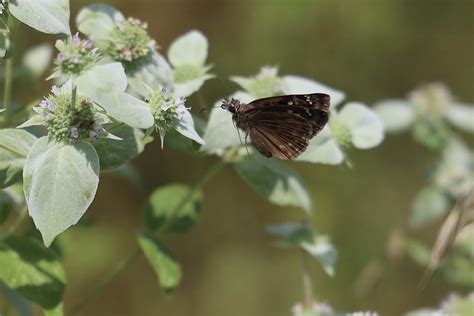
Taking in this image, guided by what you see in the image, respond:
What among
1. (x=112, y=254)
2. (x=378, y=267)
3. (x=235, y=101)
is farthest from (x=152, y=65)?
(x=112, y=254)

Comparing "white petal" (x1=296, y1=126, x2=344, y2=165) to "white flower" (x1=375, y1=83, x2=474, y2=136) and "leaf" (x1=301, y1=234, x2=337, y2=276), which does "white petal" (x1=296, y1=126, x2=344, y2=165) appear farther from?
"white flower" (x1=375, y1=83, x2=474, y2=136)

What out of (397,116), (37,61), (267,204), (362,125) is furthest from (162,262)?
(267,204)

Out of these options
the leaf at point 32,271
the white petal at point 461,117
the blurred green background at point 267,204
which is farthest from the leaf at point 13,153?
the blurred green background at point 267,204

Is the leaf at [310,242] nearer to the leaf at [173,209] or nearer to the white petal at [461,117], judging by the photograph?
the leaf at [173,209]

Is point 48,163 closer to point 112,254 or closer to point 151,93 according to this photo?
point 151,93

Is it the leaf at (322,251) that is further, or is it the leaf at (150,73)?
the leaf at (322,251)

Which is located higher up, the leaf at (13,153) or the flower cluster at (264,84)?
the flower cluster at (264,84)

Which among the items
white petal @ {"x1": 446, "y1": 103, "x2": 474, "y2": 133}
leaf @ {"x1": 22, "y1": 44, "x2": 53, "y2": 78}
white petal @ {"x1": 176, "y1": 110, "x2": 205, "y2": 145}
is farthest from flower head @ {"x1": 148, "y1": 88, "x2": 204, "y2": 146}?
white petal @ {"x1": 446, "y1": 103, "x2": 474, "y2": 133}

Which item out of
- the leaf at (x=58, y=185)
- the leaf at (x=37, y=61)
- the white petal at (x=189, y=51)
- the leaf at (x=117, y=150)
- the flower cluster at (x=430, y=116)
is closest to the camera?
the leaf at (x=58, y=185)
